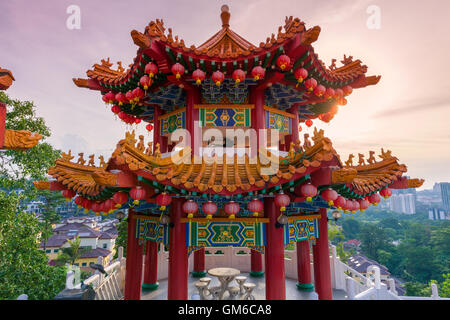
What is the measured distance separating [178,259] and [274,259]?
2.32 m

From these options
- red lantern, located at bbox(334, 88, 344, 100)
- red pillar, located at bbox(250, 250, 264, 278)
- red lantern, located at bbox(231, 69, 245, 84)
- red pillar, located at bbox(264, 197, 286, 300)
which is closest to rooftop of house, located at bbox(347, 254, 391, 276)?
red pillar, located at bbox(250, 250, 264, 278)

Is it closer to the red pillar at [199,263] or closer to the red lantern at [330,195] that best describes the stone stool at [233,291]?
the red pillar at [199,263]

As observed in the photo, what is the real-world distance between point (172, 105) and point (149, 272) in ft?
19.9

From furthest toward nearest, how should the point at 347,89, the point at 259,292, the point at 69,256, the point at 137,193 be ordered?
the point at 69,256
the point at 259,292
the point at 347,89
the point at 137,193

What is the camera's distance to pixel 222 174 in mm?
5996

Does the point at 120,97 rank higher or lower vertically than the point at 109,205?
higher

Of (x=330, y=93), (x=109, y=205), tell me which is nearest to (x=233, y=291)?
(x=109, y=205)

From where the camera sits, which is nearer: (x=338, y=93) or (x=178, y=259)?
(x=178, y=259)

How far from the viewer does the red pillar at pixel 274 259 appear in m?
6.47

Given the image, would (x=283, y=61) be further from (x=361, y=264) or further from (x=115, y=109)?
(x=361, y=264)

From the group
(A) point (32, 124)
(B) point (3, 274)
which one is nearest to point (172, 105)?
(A) point (32, 124)

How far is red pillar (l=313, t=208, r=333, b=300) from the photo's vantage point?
7859 millimetres

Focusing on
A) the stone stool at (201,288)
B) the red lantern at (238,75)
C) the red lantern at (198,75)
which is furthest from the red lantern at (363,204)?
A: the stone stool at (201,288)

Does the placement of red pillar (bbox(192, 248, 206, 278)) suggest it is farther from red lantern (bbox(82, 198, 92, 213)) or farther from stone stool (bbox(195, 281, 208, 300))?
red lantern (bbox(82, 198, 92, 213))
